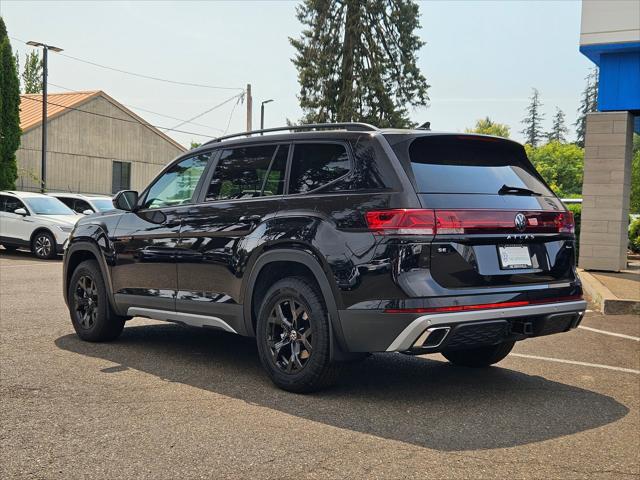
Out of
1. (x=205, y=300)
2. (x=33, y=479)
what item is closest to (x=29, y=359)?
(x=205, y=300)

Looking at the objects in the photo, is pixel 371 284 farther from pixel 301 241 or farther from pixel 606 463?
pixel 606 463

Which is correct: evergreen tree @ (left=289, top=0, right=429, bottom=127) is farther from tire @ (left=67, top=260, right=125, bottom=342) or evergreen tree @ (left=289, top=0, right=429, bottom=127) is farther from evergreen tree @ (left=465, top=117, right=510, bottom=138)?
evergreen tree @ (left=465, top=117, right=510, bottom=138)

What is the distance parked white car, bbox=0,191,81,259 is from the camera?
19125 mm

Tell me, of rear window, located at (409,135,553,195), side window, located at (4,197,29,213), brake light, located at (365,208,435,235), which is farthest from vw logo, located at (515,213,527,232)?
side window, located at (4,197,29,213)

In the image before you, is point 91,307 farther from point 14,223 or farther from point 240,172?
point 14,223

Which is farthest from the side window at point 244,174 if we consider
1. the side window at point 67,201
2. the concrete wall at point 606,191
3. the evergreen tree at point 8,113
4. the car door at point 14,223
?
the evergreen tree at point 8,113

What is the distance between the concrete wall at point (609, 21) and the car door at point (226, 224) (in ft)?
37.5

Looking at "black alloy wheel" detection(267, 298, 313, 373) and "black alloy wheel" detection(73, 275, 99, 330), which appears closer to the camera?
"black alloy wheel" detection(267, 298, 313, 373)

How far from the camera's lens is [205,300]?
619 centimetres

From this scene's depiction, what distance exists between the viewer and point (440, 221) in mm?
4957

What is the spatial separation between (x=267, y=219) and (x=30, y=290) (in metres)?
7.24

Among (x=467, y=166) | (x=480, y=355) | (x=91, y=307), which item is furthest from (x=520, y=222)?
(x=91, y=307)

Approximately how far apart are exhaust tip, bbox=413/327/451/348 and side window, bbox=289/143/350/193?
4.26 ft

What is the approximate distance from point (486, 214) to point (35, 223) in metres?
16.6
